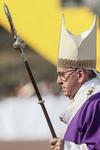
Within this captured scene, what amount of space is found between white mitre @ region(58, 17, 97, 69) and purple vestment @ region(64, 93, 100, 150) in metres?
0.22

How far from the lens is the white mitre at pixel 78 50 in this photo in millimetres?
3574

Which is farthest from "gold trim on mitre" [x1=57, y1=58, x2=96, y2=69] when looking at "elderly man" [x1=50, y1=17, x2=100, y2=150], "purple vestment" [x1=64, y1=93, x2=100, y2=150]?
"purple vestment" [x1=64, y1=93, x2=100, y2=150]

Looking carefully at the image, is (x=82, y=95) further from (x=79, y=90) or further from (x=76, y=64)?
(x=76, y=64)

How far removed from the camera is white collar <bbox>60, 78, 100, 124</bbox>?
11.3 feet

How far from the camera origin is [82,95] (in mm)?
3451

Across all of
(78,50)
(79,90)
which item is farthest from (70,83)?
(78,50)

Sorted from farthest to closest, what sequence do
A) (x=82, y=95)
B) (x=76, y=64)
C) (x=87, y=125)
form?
(x=76, y=64) < (x=82, y=95) < (x=87, y=125)

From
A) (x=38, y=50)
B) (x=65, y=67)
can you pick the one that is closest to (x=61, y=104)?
(x=38, y=50)

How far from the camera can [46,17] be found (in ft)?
35.4

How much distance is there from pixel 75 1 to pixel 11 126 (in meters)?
3.48

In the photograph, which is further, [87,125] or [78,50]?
[78,50]

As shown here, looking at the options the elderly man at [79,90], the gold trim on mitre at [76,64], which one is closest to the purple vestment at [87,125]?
the elderly man at [79,90]

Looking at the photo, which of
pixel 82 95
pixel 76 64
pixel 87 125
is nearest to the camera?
pixel 87 125

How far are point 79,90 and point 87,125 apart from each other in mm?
209
